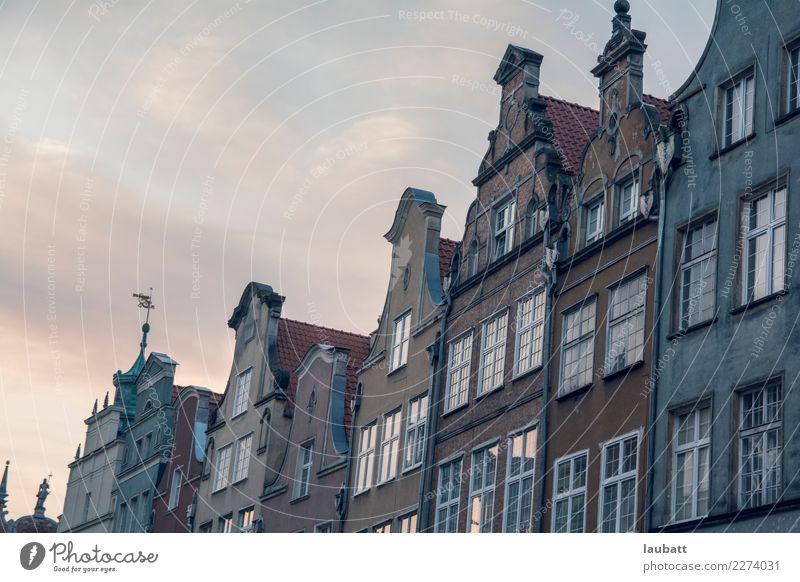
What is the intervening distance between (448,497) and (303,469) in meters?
10.0

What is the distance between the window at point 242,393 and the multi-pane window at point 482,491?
18094mm

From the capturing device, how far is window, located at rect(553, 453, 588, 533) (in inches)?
1198

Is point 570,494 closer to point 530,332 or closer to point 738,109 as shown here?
→ point 530,332

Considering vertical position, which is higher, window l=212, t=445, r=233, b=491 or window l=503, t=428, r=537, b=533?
window l=212, t=445, r=233, b=491

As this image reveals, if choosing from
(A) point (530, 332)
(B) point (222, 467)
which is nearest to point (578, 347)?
(A) point (530, 332)

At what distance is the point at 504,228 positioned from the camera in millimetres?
37281

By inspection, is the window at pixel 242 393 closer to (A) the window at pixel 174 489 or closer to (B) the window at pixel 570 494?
(A) the window at pixel 174 489

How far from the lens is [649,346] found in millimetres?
28828

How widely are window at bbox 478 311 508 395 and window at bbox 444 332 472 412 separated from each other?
74 cm

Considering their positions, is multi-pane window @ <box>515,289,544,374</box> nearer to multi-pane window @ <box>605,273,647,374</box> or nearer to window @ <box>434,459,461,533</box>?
A: multi-pane window @ <box>605,273,647,374</box>

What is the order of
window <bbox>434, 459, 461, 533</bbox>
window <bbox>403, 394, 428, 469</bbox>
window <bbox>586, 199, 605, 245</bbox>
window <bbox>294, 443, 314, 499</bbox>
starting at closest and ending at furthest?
1. window <bbox>586, 199, 605, 245</bbox>
2. window <bbox>434, 459, 461, 533</bbox>
3. window <bbox>403, 394, 428, 469</bbox>
4. window <bbox>294, 443, 314, 499</bbox>

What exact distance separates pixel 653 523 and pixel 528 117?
42.0 ft

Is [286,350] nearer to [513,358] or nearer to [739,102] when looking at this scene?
[513,358]

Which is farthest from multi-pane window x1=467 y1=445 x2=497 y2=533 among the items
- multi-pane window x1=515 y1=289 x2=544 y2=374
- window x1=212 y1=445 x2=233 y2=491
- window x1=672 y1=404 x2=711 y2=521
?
window x1=212 y1=445 x2=233 y2=491
